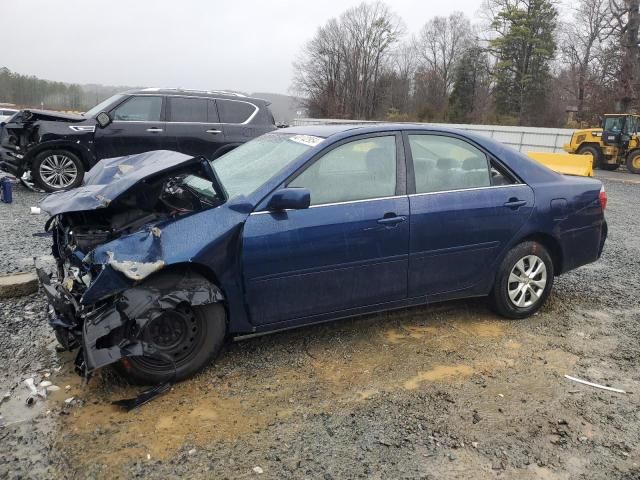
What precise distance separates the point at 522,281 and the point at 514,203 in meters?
0.66

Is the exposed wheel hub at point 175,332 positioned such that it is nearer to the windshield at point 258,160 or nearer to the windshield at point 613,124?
the windshield at point 258,160

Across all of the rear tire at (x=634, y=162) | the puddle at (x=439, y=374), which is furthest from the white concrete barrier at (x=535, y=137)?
the puddle at (x=439, y=374)

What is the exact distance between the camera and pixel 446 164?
4039mm

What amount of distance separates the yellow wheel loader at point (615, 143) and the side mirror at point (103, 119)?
60.3 ft

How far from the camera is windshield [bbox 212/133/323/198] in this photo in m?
3.57

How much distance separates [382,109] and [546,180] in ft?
189

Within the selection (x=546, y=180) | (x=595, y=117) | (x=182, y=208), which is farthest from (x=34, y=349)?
(x=595, y=117)

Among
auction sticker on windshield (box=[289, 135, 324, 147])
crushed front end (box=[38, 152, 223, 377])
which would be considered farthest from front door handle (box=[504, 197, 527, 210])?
crushed front end (box=[38, 152, 223, 377])

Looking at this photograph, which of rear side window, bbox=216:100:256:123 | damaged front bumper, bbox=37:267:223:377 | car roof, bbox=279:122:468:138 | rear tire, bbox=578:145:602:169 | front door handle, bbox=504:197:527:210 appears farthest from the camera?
rear tire, bbox=578:145:602:169

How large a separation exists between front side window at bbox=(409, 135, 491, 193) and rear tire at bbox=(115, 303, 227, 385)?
5.73ft

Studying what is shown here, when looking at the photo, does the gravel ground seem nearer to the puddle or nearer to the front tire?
the puddle

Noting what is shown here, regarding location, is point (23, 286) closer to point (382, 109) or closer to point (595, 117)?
point (595, 117)

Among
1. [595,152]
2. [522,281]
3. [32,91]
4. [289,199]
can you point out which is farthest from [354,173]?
[32,91]

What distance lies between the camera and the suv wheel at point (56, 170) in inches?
357
